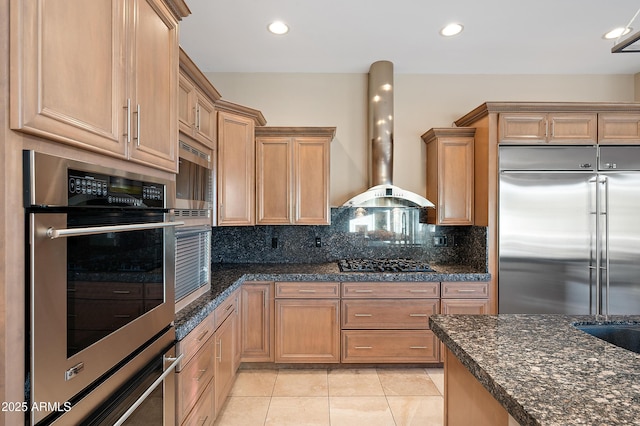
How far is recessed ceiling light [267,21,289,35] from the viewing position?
8.57 ft

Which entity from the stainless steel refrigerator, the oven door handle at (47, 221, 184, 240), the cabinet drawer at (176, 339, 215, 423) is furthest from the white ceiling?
the cabinet drawer at (176, 339, 215, 423)

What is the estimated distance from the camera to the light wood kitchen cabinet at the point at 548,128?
2.88 m

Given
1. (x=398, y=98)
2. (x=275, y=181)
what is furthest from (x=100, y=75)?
(x=398, y=98)

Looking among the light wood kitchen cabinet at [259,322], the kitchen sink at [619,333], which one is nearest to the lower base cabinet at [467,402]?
the kitchen sink at [619,333]

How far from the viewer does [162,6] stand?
141cm

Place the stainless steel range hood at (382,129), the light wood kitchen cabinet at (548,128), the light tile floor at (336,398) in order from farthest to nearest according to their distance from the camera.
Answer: the stainless steel range hood at (382,129) < the light wood kitchen cabinet at (548,128) < the light tile floor at (336,398)

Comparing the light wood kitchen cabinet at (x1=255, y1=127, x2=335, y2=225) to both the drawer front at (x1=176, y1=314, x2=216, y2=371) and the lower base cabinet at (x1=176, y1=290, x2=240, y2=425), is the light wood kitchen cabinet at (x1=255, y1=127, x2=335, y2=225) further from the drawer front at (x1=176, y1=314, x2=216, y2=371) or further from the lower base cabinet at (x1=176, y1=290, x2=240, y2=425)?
the drawer front at (x1=176, y1=314, x2=216, y2=371)

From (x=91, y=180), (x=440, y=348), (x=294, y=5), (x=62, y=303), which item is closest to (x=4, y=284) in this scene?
(x=62, y=303)

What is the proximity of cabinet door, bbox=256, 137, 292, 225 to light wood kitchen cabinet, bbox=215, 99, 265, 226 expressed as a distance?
5.8 inches

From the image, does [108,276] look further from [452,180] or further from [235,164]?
[452,180]

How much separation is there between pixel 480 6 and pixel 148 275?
287cm

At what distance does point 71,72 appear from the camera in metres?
0.88

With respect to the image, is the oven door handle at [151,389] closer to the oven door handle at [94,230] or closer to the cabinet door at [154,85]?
the oven door handle at [94,230]

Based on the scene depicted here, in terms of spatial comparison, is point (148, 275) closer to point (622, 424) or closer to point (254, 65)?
point (622, 424)
